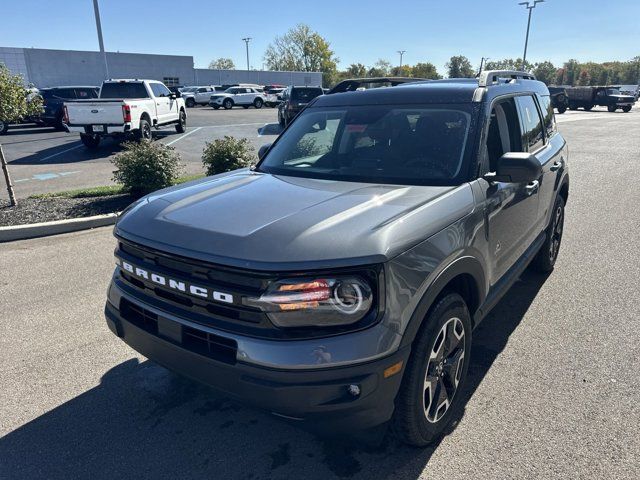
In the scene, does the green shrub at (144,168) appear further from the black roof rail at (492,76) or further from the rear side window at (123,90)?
the rear side window at (123,90)

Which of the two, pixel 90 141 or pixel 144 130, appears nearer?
pixel 144 130

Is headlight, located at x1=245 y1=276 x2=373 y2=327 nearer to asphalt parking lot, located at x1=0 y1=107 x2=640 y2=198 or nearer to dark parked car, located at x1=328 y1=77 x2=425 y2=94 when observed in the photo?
dark parked car, located at x1=328 y1=77 x2=425 y2=94

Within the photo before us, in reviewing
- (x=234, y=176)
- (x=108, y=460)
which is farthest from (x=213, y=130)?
(x=108, y=460)

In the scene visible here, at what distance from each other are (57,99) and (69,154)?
8536 millimetres

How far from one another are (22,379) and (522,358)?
3551 millimetres

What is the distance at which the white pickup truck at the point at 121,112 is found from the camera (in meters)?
13.7

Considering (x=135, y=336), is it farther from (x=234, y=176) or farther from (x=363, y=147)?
(x=363, y=147)

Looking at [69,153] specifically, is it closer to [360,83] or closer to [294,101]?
[294,101]

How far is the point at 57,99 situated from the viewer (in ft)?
69.1

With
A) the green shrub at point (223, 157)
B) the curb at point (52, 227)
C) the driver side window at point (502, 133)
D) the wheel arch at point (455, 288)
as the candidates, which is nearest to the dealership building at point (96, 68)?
the green shrub at point (223, 157)

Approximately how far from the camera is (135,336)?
2604mm

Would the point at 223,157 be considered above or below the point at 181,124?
above

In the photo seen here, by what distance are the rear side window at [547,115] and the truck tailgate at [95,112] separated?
39.5 ft

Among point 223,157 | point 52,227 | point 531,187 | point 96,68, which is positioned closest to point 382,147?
point 531,187
